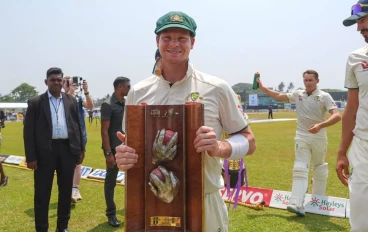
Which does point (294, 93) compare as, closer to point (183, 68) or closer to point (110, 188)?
point (110, 188)

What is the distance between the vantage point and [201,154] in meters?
1.94

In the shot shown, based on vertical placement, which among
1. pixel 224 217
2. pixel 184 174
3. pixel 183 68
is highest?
pixel 183 68

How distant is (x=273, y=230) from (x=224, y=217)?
9.61 feet

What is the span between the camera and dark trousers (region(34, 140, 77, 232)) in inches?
188

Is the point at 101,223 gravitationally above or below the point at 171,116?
below

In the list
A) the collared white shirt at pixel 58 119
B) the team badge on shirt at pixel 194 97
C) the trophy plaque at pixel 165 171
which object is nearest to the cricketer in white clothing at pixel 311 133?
the collared white shirt at pixel 58 119

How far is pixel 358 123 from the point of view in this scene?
120 inches

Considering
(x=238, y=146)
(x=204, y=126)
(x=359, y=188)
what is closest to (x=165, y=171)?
(x=204, y=126)

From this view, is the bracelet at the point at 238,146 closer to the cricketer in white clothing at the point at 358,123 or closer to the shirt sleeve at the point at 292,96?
the cricketer in white clothing at the point at 358,123

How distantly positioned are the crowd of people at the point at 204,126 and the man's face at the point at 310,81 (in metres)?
0.02

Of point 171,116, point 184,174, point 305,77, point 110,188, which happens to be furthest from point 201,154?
point 305,77

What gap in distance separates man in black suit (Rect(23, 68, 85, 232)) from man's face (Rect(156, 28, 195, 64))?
318 centimetres

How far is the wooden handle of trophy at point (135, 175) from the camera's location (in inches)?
76.9

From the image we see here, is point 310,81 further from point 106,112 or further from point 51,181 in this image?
point 51,181
